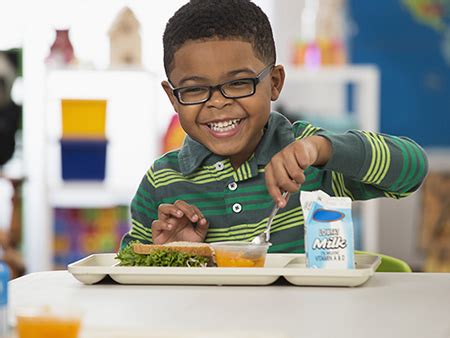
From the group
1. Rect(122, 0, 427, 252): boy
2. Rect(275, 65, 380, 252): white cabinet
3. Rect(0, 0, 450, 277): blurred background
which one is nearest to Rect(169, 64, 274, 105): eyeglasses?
Rect(122, 0, 427, 252): boy

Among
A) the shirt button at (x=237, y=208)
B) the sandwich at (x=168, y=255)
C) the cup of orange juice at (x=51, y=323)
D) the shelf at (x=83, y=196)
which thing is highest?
the cup of orange juice at (x=51, y=323)

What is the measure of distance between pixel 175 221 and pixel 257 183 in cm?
21

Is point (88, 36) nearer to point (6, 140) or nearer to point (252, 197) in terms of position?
point (6, 140)

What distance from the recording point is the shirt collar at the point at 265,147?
5.84ft

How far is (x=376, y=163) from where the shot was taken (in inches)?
63.4

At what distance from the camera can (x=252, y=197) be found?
1760mm

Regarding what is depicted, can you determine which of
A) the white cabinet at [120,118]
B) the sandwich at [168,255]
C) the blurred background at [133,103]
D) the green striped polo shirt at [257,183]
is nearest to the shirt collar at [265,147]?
the green striped polo shirt at [257,183]

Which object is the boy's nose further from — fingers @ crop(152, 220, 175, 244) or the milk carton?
the milk carton

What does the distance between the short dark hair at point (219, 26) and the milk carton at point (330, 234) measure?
463 millimetres

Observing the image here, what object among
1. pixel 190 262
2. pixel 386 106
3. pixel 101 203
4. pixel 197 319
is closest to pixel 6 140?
pixel 101 203

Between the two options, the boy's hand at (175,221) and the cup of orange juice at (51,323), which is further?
the boy's hand at (175,221)

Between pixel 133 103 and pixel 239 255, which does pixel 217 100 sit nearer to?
pixel 239 255

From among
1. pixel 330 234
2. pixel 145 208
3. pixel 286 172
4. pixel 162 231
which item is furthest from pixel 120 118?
pixel 330 234

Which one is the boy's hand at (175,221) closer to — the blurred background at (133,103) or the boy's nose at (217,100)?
the boy's nose at (217,100)
